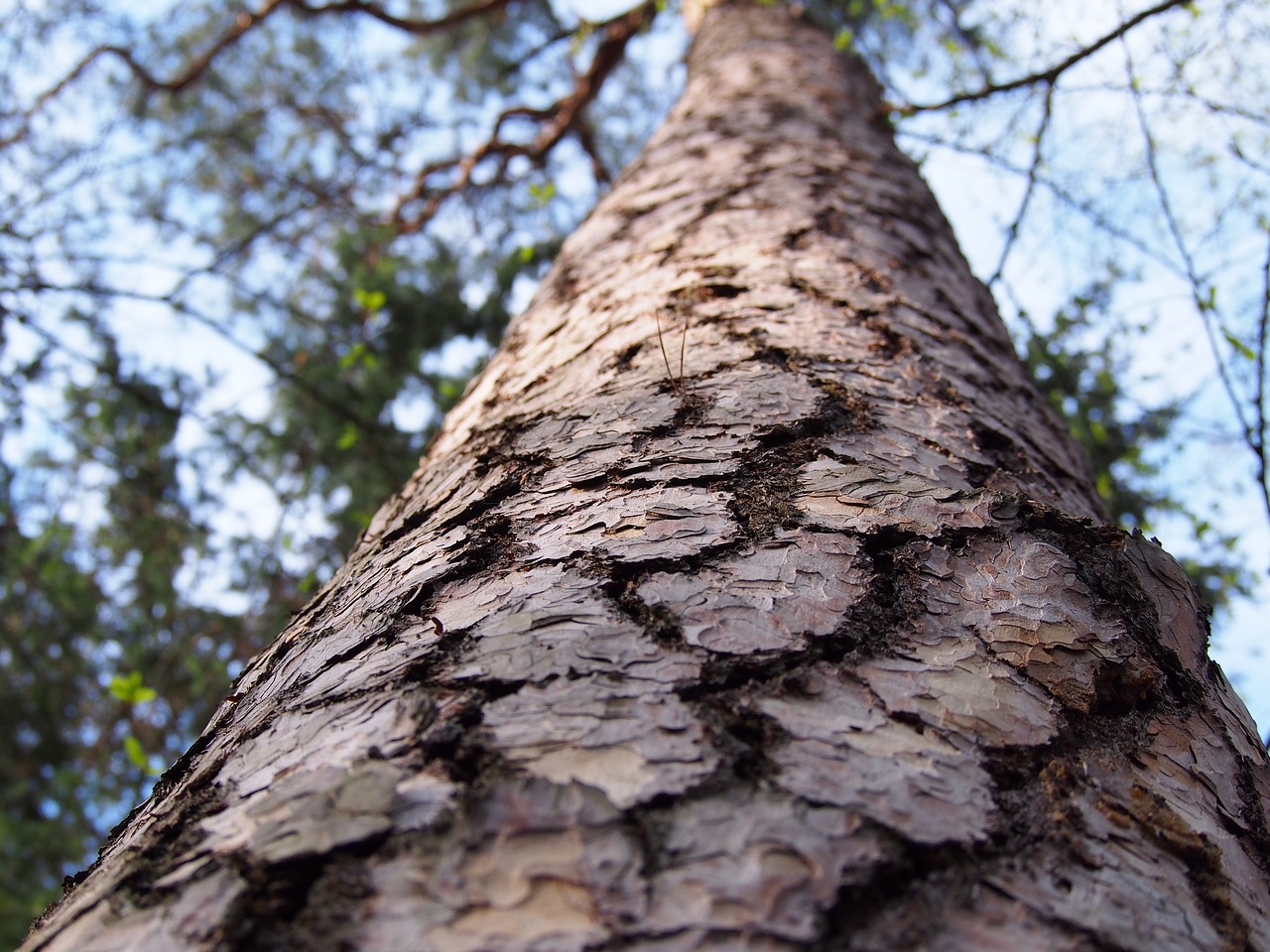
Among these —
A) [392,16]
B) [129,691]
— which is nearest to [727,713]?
[129,691]

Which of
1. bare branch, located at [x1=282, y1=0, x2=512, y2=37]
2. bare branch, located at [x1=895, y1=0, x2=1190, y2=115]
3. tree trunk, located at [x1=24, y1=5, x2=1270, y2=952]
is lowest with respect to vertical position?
tree trunk, located at [x1=24, y1=5, x2=1270, y2=952]

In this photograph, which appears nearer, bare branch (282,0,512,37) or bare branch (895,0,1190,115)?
bare branch (895,0,1190,115)

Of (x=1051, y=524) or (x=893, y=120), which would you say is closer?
(x=1051, y=524)

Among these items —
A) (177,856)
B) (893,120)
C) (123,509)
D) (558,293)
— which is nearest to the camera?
(177,856)

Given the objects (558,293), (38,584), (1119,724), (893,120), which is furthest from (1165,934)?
(38,584)

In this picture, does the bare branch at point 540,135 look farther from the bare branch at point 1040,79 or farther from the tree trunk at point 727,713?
the tree trunk at point 727,713

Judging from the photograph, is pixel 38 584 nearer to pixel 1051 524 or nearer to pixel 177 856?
pixel 177 856

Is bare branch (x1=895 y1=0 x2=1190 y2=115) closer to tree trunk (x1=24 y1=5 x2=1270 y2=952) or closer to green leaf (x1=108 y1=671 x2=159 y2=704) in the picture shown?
tree trunk (x1=24 y1=5 x2=1270 y2=952)

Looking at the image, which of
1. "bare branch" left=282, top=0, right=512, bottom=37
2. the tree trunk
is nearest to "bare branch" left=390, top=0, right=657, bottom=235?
"bare branch" left=282, top=0, right=512, bottom=37

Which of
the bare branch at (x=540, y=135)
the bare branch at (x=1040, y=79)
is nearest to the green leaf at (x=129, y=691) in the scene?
the bare branch at (x=1040, y=79)
